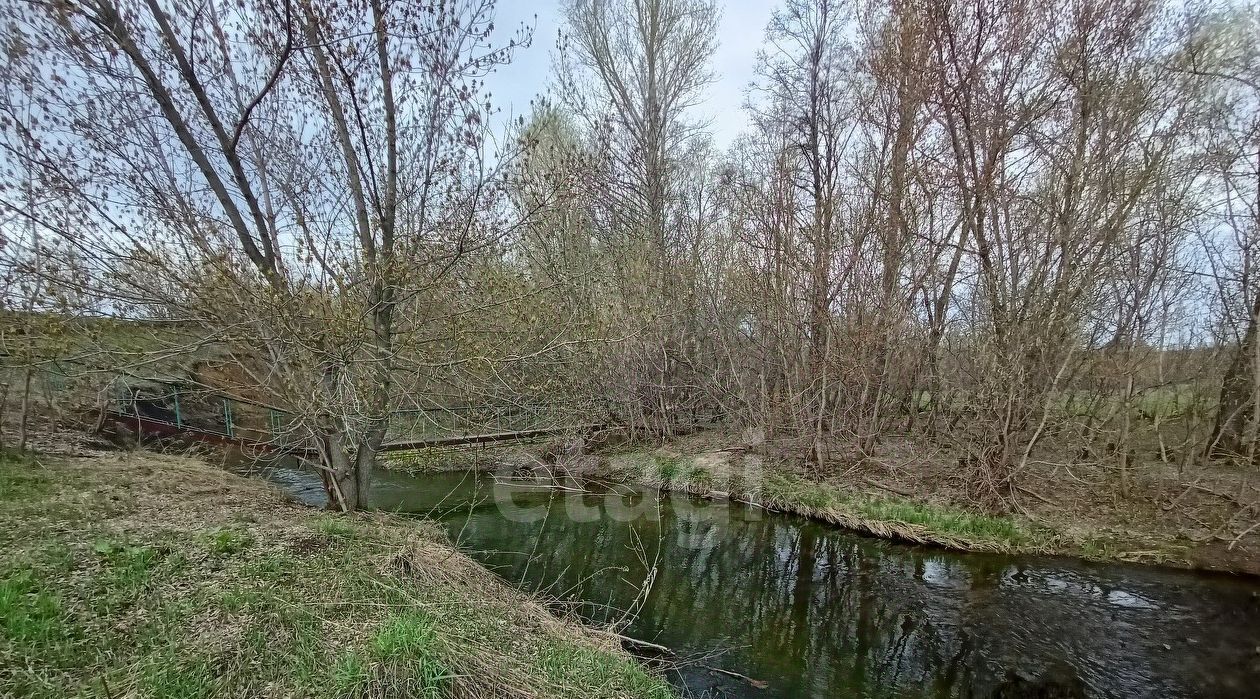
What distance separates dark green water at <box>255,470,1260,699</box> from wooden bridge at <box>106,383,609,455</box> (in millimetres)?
1758

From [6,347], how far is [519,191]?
5031 mm

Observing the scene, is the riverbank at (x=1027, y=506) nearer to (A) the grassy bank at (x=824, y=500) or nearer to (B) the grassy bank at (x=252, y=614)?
(A) the grassy bank at (x=824, y=500)

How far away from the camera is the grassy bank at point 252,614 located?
2949 millimetres

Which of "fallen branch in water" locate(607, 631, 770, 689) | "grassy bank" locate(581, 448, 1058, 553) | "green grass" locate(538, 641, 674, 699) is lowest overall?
"fallen branch in water" locate(607, 631, 770, 689)

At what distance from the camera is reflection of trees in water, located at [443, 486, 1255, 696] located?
5004 millimetres

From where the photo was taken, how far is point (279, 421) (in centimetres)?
822

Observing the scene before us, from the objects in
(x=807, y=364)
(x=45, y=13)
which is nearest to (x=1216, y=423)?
(x=807, y=364)

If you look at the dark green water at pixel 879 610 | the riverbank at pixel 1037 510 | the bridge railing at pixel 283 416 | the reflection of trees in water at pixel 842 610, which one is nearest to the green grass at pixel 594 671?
the dark green water at pixel 879 610

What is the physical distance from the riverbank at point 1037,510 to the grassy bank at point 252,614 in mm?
3860

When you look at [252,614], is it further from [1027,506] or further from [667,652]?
[1027,506]

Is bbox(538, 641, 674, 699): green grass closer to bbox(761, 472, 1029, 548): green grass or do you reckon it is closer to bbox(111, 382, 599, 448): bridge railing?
bbox(111, 382, 599, 448): bridge railing

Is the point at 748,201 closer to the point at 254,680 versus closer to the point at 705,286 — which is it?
the point at 705,286

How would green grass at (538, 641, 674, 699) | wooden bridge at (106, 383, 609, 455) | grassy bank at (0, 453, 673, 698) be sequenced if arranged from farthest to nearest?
wooden bridge at (106, 383, 609, 455)
green grass at (538, 641, 674, 699)
grassy bank at (0, 453, 673, 698)

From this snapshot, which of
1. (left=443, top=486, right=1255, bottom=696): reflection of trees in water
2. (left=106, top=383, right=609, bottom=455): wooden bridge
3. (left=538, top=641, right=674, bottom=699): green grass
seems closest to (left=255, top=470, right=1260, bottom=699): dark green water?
(left=443, top=486, right=1255, bottom=696): reflection of trees in water
